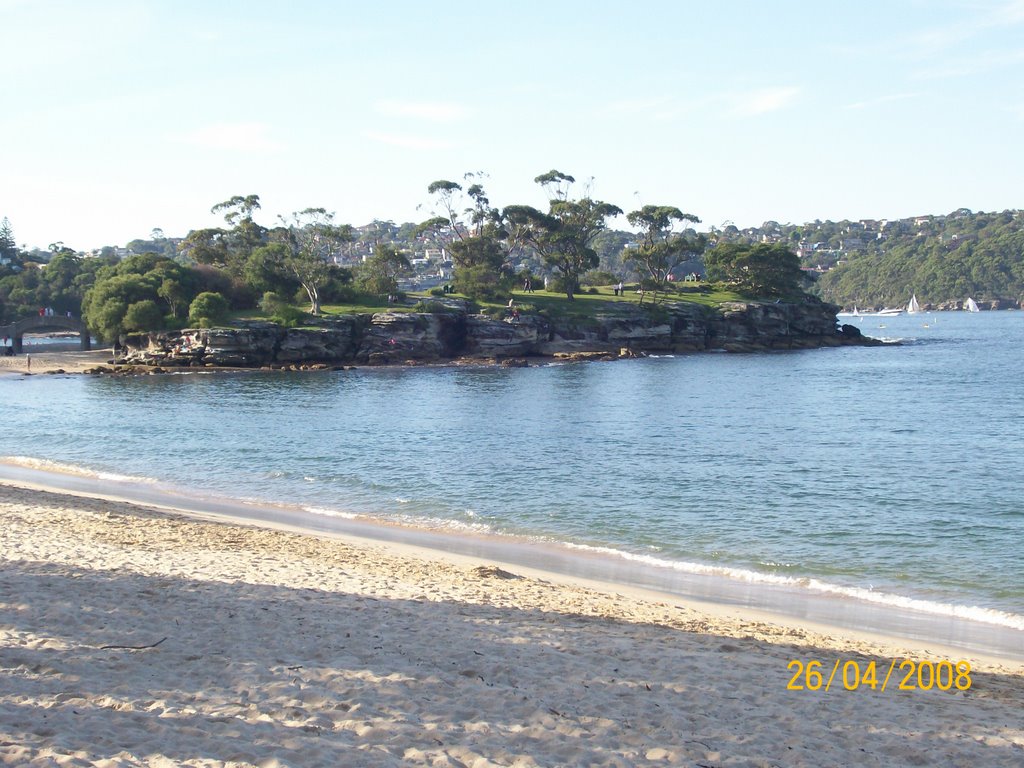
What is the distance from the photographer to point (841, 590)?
16.4m

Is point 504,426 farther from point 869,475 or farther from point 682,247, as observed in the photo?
point 682,247

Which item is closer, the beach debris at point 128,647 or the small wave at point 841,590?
the beach debris at point 128,647

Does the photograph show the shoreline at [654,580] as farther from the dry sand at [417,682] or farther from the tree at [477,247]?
the tree at [477,247]

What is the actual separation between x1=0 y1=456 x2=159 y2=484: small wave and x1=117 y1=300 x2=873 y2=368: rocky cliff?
46.2 metres

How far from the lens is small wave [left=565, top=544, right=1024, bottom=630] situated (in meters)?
14.8

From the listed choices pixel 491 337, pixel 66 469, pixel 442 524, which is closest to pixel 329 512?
pixel 442 524

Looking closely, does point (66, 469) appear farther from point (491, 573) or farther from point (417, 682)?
point (417, 682)

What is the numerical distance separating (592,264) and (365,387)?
186 ft

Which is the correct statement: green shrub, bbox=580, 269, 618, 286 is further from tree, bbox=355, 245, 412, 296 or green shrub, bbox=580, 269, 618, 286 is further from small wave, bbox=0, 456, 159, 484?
small wave, bbox=0, 456, 159, 484

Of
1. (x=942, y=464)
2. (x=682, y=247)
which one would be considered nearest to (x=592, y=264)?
(x=682, y=247)

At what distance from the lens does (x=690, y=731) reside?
27.8 feet

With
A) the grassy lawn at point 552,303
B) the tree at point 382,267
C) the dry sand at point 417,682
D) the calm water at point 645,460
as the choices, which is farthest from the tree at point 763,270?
the dry sand at point 417,682

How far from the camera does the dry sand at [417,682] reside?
25.1 ft

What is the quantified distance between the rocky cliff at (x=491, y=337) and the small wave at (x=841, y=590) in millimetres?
64071
